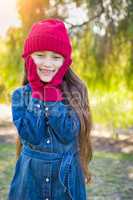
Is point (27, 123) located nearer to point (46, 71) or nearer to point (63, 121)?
point (63, 121)

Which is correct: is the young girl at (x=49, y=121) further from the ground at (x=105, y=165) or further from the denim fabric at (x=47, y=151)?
the ground at (x=105, y=165)

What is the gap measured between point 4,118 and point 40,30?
1024cm

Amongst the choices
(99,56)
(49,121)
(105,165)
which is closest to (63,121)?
(49,121)

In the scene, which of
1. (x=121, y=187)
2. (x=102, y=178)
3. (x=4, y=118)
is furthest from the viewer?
(x=4, y=118)

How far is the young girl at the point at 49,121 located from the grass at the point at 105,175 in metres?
1.98

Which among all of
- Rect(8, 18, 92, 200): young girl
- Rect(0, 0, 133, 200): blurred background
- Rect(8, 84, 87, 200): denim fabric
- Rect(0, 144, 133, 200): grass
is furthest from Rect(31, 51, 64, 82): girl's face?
Rect(0, 0, 133, 200): blurred background

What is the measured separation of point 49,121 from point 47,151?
0.17 m

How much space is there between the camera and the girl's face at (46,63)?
8.20 ft

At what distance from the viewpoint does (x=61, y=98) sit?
2512 mm

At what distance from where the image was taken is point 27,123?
7.80 ft

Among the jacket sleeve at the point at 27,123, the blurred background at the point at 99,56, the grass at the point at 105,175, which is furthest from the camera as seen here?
the blurred background at the point at 99,56

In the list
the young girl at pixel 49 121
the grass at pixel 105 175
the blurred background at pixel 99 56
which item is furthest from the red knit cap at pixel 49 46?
the blurred background at pixel 99 56

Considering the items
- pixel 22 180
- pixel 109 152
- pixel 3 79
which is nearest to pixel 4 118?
pixel 3 79

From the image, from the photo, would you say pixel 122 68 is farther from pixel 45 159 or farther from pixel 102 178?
pixel 45 159
